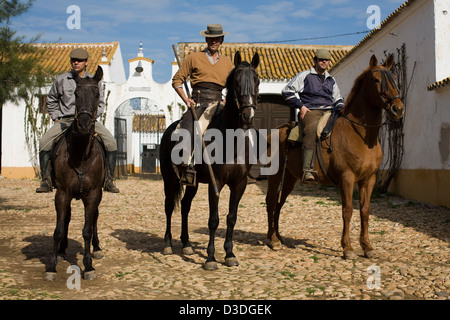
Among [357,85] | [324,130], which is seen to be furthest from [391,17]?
[324,130]

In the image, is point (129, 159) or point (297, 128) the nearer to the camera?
point (297, 128)

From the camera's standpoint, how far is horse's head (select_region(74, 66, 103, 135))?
16.3 feet

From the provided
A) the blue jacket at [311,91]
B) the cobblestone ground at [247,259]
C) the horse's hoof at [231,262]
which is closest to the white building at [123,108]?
the cobblestone ground at [247,259]

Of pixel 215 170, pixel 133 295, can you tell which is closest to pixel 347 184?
pixel 215 170

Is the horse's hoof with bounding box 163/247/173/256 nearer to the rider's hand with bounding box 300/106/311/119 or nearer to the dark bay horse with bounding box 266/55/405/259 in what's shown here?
the dark bay horse with bounding box 266/55/405/259

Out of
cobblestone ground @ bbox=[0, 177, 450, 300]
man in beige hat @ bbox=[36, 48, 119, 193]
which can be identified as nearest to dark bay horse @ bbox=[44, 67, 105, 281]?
man in beige hat @ bbox=[36, 48, 119, 193]

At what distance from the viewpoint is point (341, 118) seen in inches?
260

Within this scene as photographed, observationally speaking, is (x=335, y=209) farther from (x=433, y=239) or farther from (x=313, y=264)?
(x=313, y=264)

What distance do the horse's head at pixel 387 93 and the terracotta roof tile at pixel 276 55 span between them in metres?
15.4

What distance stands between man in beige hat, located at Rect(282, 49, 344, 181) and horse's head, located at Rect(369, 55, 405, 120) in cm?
82

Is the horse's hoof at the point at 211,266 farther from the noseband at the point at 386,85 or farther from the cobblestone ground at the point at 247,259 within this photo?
the noseband at the point at 386,85

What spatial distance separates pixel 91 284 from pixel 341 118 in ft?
13.1

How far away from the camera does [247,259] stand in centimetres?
620

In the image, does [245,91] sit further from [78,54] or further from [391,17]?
[391,17]
